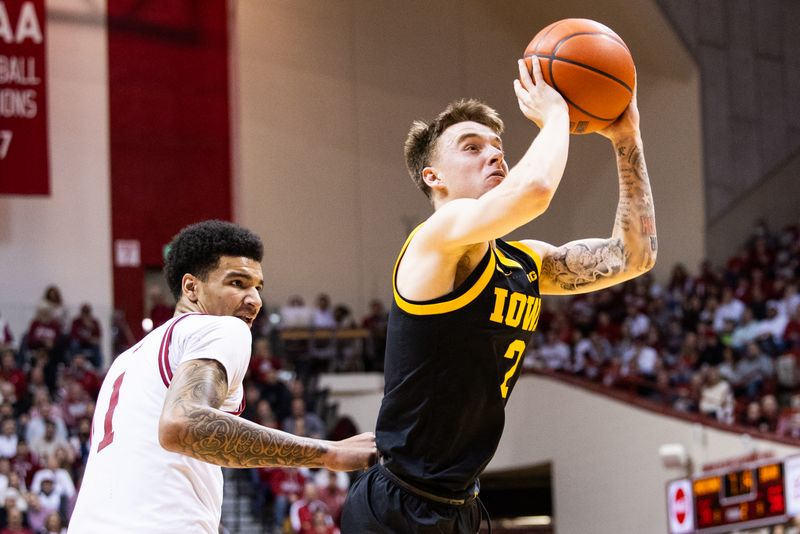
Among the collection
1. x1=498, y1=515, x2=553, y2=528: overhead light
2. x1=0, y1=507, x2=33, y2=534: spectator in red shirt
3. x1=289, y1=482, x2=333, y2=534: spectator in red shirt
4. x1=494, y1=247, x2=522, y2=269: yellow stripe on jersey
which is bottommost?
x1=498, y1=515, x2=553, y2=528: overhead light

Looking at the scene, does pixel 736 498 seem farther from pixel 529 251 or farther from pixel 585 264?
pixel 529 251

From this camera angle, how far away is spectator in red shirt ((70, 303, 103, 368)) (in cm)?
1725

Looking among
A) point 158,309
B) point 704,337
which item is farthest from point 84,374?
point 704,337

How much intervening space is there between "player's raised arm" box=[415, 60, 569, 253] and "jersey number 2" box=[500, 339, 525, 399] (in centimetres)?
36

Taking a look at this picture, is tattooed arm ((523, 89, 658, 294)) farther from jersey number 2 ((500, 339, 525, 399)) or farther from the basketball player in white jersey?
the basketball player in white jersey

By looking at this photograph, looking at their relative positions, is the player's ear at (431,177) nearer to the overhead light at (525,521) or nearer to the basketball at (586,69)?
the basketball at (586,69)

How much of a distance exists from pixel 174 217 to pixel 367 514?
1753cm

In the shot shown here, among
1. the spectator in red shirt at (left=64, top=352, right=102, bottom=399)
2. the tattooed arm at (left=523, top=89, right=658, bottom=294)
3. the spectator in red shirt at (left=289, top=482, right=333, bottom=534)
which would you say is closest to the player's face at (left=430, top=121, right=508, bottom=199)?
the tattooed arm at (left=523, top=89, right=658, bottom=294)

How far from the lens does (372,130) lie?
22.1m

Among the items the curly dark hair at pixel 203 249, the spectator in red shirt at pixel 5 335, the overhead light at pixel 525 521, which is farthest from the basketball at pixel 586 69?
the overhead light at pixel 525 521

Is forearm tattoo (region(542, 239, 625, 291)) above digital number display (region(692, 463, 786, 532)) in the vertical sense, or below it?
above

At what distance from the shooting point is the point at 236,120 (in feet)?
69.2

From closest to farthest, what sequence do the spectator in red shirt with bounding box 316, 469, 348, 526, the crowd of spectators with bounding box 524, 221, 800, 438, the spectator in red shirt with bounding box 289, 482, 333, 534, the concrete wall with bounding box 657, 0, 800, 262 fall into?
the spectator in red shirt with bounding box 289, 482, 333, 534 → the spectator in red shirt with bounding box 316, 469, 348, 526 → the crowd of spectators with bounding box 524, 221, 800, 438 → the concrete wall with bounding box 657, 0, 800, 262

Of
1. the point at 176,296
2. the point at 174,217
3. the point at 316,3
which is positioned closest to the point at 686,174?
the point at 316,3
